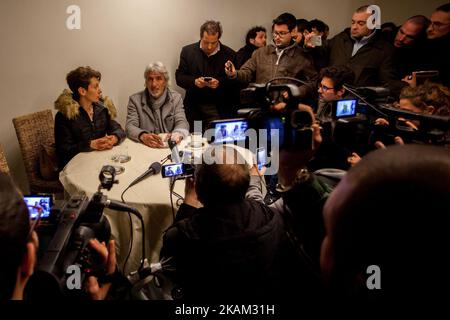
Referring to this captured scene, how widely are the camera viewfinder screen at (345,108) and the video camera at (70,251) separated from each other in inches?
34.8

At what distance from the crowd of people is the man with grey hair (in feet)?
0.04

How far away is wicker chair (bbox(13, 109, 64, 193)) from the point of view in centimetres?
246

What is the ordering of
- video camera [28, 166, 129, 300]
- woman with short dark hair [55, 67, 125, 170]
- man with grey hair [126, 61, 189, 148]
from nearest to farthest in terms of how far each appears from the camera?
video camera [28, 166, 129, 300] → woman with short dark hair [55, 67, 125, 170] → man with grey hair [126, 61, 189, 148]

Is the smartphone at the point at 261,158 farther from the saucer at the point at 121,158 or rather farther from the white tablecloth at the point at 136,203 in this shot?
the saucer at the point at 121,158

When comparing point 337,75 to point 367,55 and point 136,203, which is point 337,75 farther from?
point 136,203

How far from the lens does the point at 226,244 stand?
982 millimetres

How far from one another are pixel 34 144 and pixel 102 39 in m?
1.26

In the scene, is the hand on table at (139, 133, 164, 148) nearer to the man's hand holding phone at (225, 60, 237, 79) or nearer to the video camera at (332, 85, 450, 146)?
the man's hand holding phone at (225, 60, 237, 79)

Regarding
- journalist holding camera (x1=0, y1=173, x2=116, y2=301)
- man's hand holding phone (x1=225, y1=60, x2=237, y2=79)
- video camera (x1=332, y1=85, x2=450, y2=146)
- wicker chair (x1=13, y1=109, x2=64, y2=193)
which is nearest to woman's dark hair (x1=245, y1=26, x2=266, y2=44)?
man's hand holding phone (x1=225, y1=60, x2=237, y2=79)

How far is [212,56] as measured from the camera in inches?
128

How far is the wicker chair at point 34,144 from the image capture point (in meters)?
2.46

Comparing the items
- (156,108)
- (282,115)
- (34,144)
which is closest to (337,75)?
(282,115)

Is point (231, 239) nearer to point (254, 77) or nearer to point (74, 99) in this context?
point (74, 99)
